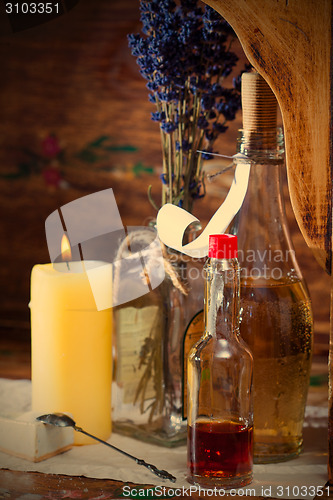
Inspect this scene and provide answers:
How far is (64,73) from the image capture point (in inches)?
38.8

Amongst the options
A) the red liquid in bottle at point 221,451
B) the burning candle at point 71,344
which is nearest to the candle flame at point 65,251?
the burning candle at point 71,344

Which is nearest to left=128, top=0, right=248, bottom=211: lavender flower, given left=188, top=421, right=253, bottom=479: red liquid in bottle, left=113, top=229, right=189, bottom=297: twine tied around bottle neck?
left=113, top=229, right=189, bottom=297: twine tied around bottle neck

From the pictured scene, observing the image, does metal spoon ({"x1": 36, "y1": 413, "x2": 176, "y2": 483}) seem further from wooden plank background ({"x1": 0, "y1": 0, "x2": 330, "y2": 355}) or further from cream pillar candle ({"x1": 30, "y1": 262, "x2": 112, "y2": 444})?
wooden plank background ({"x1": 0, "y1": 0, "x2": 330, "y2": 355})

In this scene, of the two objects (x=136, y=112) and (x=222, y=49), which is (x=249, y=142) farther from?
(x=136, y=112)

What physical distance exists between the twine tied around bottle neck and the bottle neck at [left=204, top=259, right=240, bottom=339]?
0.30ft

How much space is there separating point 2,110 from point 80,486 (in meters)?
0.60

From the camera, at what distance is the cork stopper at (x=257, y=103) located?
0.61 meters

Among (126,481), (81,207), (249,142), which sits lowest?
(126,481)

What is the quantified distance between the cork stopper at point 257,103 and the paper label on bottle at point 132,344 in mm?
204

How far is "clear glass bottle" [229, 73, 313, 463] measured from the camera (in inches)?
24.8

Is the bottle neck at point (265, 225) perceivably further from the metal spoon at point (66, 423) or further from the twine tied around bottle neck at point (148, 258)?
the metal spoon at point (66, 423)

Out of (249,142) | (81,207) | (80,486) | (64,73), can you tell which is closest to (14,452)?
(80,486)

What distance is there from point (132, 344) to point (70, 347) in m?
0.07

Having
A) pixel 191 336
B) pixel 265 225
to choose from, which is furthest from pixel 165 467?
pixel 265 225
